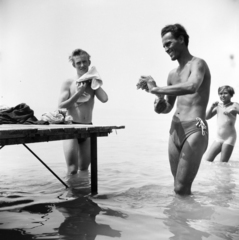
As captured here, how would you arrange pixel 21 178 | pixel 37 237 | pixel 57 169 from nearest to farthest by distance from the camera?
pixel 37 237 → pixel 21 178 → pixel 57 169

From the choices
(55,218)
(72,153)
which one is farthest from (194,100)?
(72,153)

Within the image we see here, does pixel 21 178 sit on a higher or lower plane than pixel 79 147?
lower

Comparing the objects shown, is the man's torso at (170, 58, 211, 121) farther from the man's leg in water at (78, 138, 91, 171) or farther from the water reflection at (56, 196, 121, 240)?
the man's leg in water at (78, 138, 91, 171)

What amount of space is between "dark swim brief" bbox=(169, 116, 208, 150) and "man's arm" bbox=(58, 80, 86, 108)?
126 cm

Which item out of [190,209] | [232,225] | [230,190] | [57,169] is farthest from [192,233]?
[57,169]

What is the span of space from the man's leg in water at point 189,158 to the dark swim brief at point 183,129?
30 millimetres

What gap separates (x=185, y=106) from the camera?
2523mm

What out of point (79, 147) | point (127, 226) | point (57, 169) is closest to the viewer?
point (127, 226)

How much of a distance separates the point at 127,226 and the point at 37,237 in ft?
1.86

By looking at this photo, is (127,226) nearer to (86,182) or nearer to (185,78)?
(185,78)

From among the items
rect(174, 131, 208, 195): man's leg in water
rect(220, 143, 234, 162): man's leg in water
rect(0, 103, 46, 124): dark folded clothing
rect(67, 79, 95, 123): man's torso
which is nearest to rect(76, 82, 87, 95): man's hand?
rect(67, 79, 95, 123): man's torso

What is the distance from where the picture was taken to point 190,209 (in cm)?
249

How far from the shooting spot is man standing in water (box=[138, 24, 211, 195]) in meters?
2.39

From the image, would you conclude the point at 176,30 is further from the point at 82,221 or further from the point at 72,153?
the point at 72,153
